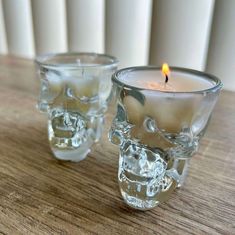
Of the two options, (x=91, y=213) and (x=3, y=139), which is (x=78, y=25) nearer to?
(x=3, y=139)

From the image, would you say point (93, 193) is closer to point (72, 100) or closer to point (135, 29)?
point (72, 100)

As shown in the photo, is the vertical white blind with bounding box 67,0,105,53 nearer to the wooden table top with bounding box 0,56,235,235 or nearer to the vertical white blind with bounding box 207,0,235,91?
the vertical white blind with bounding box 207,0,235,91

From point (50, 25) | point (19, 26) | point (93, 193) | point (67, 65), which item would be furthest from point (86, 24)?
point (93, 193)

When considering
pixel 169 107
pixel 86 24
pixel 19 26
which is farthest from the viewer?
pixel 19 26

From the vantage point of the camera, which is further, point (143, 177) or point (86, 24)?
point (86, 24)

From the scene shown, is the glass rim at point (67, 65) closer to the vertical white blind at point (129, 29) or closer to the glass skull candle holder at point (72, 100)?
the glass skull candle holder at point (72, 100)

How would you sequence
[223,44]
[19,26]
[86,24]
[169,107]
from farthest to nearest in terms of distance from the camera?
[19,26], [86,24], [223,44], [169,107]

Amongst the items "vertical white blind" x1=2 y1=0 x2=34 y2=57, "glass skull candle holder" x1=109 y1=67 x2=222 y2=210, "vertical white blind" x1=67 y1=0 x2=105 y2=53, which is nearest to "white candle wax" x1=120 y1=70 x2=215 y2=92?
"glass skull candle holder" x1=109 y1=67 x2=222 y2=210
